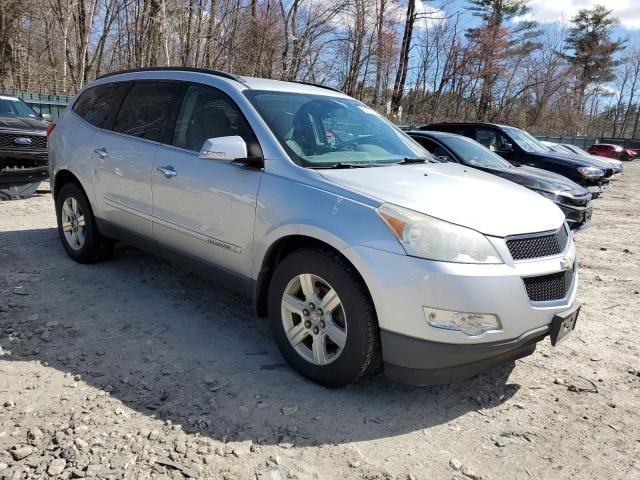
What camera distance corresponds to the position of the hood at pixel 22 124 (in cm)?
801

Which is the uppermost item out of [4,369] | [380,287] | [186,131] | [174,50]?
[174,50]

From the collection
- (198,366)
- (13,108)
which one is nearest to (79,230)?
(198,366)

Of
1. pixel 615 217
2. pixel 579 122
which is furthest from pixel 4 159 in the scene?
pixel 579 122

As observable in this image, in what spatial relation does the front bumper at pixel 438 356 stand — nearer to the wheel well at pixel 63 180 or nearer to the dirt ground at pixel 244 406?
the dirt ground at pixel 244 406

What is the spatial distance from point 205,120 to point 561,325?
276 cm

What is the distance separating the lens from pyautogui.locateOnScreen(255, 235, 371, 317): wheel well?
117 inches

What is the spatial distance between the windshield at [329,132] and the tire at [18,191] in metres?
6.13

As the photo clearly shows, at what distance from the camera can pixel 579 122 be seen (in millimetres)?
48156

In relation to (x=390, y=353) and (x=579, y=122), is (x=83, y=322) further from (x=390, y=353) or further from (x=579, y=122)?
(x=579, y=122)

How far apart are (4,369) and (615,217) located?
11319 mm

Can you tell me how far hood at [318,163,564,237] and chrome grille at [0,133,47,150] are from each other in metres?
6.69

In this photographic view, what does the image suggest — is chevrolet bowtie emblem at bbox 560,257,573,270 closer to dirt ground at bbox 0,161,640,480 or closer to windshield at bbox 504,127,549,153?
dirt ground at bbox 0,161,640,480

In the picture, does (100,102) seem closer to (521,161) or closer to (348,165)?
(348,165)

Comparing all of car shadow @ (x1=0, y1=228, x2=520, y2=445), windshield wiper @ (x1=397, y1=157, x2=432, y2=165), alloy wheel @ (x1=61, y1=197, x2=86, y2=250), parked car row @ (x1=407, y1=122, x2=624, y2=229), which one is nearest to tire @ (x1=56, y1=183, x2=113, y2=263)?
alloy wheel @ (x1=61, y1=197, x2=86, y2=250)
